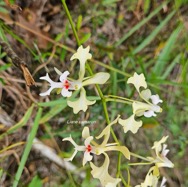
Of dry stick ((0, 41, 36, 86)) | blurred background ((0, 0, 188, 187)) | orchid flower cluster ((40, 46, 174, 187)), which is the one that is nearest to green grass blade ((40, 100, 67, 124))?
blurred background ((0, 0, 188, 187))

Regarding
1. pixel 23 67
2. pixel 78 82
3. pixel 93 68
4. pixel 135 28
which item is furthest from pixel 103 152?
pixel 135 28

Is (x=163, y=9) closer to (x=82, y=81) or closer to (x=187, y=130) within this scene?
(x=187, y=130)

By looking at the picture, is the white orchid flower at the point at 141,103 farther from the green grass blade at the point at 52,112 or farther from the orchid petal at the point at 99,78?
the green grass blade at the point at 52,112

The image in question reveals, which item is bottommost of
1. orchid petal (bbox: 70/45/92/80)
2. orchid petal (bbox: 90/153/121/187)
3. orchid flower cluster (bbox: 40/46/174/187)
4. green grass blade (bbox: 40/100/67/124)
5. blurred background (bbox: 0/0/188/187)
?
orchid petal (bbox: 90/153/121/187)

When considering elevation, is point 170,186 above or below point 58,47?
below

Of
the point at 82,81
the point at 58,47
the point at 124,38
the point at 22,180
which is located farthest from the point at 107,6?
the point at 82,81

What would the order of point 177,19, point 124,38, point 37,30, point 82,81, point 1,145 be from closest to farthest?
1. point 82,81
2. point 1,145
3. point 37,30
4. point 124,38
5. point 177,19

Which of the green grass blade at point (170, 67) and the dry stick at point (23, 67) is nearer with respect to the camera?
the dry stick at point (23, 67)

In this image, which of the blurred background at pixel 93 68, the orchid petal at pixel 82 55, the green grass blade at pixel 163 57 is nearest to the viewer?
the orchid petal at pixel 82 55

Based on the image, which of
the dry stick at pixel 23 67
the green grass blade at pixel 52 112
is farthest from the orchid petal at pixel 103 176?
the green grass blade at pixel 52 112

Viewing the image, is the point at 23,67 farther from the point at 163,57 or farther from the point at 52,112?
the point at 163,57

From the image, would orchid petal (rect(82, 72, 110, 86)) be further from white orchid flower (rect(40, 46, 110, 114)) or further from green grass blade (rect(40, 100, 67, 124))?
green grass blade (rect(40, 100, 67, 124))
